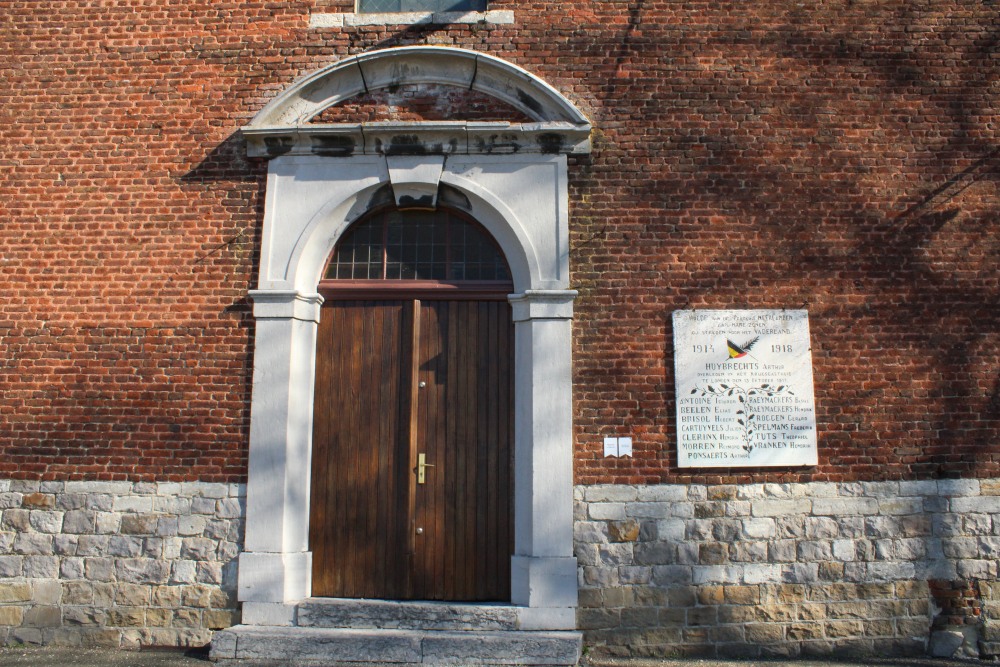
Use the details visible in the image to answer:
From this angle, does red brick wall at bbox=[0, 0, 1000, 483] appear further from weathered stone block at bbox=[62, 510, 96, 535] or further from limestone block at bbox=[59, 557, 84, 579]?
limestone block at bbox=[59, 557, 84, 579]

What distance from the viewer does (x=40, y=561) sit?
5.93 m

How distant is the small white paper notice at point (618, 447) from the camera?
5.94 metres

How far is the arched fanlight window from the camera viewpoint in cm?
647

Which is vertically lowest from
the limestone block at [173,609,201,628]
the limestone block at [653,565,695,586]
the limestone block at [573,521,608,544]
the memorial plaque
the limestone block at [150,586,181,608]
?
the limestone block at [173,609,201,628]

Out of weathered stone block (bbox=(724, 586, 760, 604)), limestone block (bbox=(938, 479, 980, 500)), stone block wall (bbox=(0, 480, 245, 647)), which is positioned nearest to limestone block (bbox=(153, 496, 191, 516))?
stone block wall (bbox=(0, 480, 245, 647))

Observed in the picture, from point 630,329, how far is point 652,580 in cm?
208

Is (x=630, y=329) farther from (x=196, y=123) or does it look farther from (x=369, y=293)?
(x=196, y=123)

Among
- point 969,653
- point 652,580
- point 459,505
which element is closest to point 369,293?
point 459,505

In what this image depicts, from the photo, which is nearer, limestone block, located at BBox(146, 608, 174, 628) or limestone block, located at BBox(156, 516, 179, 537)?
limestone block, located at BBox(146, 608, 174, 628)

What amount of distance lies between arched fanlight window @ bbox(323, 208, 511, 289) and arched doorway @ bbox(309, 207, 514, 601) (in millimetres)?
13

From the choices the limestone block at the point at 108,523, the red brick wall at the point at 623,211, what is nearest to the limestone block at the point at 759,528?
the red brick wall at the point at 623,211

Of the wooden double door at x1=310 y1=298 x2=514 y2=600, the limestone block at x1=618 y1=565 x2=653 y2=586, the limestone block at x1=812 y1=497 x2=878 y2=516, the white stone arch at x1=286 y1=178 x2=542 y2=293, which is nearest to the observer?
the limestone block at x1=618 y1=565 x2=653 y2=586

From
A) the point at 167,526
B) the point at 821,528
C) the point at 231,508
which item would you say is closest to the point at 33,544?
the point at 167,526

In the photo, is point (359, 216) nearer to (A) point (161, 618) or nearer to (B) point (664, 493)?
(B) point (664, 493)
